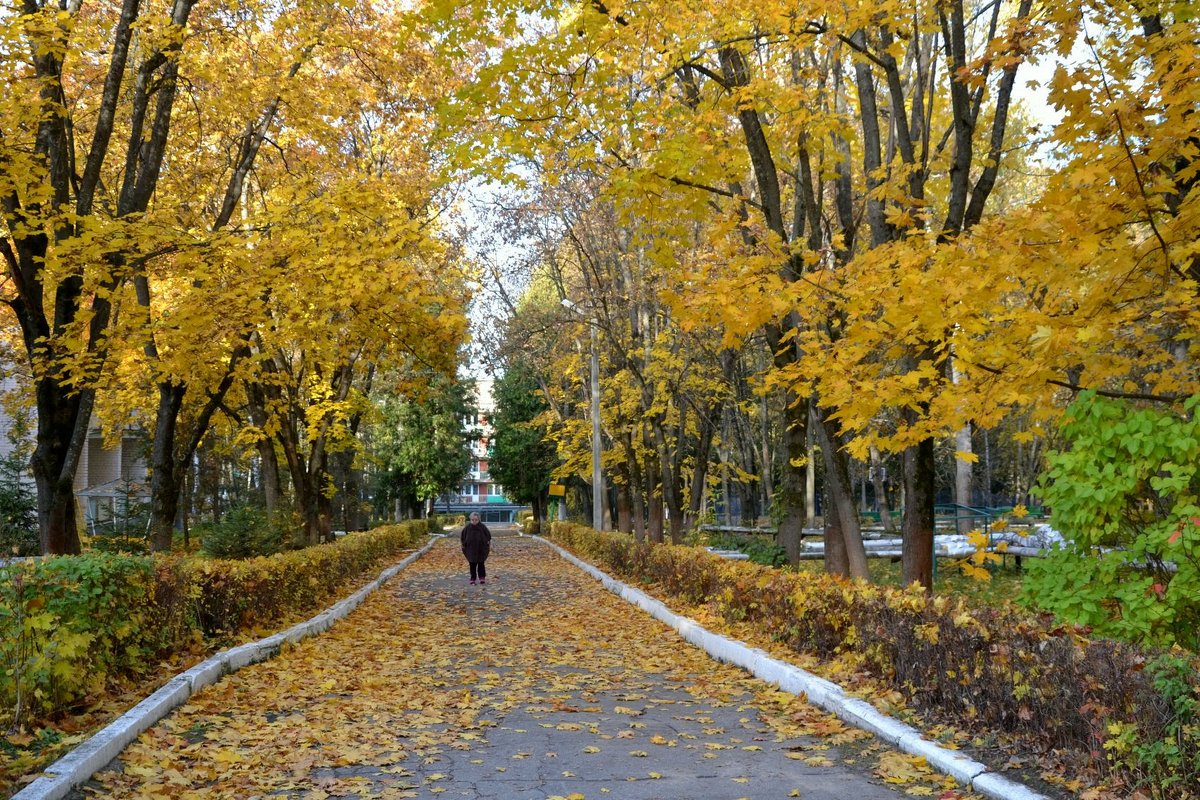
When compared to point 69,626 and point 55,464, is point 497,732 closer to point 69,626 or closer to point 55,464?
point 69,626

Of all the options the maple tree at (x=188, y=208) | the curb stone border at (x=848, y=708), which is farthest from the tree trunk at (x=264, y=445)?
the curb stone border at (x=848, y=708)

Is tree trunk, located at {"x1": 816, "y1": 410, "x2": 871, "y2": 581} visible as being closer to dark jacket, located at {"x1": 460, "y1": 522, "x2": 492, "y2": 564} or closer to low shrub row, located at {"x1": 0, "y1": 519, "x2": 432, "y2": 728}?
low shrub row, located at {"x1": 0, "y1": 519, "x2": 432, "y2": 728}

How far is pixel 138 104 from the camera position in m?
12.7

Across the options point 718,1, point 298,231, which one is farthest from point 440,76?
point 718,1

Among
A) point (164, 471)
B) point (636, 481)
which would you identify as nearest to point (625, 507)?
point (636, 481)

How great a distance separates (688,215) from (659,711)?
6434 mm

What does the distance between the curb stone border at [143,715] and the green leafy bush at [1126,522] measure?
692 centimetres

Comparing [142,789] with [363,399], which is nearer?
[142,789]

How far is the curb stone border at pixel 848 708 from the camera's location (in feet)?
18.4

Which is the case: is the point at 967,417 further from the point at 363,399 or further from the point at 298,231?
the point at 363,399

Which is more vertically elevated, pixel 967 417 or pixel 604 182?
pixel 604 182

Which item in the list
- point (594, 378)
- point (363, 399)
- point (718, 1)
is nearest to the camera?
point (718, 1)

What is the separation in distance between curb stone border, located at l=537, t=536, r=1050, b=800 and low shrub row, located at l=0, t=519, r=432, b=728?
5213 millimetres

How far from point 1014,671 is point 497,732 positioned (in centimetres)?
359
